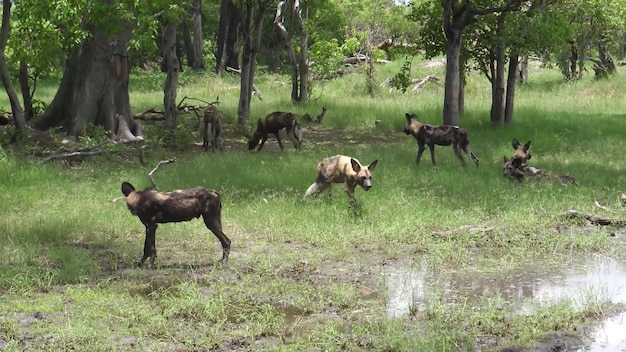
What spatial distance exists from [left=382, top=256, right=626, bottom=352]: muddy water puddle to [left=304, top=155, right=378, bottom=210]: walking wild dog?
2.48 meters

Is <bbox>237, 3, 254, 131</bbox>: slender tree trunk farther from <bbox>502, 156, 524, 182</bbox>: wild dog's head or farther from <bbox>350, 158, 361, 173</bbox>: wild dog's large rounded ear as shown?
<bbox>350, 158, 361, 173</bbox>: wild dog's large rounded ear

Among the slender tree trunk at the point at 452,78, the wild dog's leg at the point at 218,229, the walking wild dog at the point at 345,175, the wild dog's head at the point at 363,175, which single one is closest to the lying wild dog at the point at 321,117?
the slender tree trunk at the point at 452,78

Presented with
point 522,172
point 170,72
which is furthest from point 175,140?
point 522,172

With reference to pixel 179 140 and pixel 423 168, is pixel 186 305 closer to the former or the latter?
pixel 423 168

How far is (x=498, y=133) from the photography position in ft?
70.5

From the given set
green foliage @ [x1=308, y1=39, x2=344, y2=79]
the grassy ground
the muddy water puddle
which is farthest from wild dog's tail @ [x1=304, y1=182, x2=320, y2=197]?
green foliage @ [x1=308, y1=39, x2=344, y2=79]

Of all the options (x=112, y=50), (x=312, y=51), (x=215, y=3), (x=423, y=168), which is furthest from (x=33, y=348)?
(x=215, y=3)

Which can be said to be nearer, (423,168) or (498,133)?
(423,168)

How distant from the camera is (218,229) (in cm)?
993

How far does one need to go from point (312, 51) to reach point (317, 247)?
63.0 feet

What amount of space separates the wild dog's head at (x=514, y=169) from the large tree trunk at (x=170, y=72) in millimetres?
8652

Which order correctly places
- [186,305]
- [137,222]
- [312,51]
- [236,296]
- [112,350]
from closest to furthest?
[112,350] < [186,305] < [236,296] < [137,222] < [312,51]

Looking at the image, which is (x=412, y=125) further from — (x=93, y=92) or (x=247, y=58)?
(x=93, y=92)

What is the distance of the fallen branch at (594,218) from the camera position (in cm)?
1273
